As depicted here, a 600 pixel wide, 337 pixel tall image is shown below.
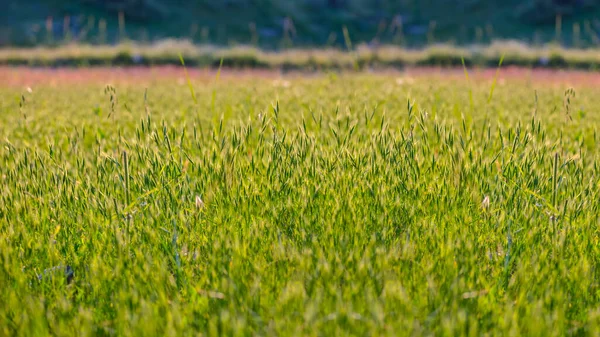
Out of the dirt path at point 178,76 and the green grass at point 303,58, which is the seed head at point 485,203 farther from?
the green grass at point 303,58

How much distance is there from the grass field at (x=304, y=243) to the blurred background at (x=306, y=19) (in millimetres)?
27059

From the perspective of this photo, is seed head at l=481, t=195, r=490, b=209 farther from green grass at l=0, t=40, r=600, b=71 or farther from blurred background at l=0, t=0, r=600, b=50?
blurred background at l=0, t=0, r=600, b=50

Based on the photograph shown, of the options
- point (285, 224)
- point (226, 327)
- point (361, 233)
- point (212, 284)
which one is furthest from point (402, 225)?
point (226, 327)

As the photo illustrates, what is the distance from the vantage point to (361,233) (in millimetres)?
1905

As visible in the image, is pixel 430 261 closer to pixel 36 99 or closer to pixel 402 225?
pixel 402 225

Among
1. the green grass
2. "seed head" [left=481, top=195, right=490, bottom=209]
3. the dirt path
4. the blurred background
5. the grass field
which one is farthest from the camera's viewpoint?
the blurred background

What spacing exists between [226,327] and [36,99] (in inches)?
210

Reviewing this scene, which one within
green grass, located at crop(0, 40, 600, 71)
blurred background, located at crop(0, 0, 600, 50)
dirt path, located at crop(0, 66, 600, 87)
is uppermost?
blurred background, located at crop(0, 0, 600, 50)

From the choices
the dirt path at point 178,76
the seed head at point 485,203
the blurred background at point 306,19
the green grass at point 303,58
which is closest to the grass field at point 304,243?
the seed head at point 485,203

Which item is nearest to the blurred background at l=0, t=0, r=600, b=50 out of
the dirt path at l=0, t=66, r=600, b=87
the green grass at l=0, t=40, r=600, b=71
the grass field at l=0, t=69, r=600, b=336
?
the green grass at l=0, t=40, r=600, b=71

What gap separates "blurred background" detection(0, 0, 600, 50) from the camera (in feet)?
100

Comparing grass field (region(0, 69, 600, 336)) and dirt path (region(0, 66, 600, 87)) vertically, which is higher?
dirt path (region(0, 66, 600, 87))

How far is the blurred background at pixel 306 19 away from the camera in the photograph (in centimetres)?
3050

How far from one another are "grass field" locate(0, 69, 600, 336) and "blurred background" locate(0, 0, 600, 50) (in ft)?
88.8
